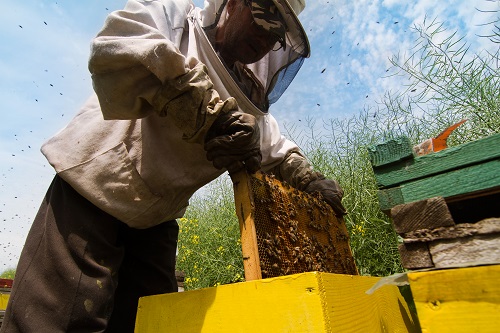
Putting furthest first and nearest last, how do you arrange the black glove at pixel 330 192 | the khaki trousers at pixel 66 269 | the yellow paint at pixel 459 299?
the black glove at pixel 330 192 → the khaki trousers at pixel 66 269 → the yellow paint at pixel 459 299

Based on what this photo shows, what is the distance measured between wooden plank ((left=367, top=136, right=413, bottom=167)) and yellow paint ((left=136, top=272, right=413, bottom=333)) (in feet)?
1.44

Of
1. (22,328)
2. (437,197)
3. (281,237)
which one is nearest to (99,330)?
(22,328)

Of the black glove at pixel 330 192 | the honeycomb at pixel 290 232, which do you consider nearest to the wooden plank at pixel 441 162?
the honeycomb at pixel 290 232

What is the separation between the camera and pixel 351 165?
4.06 m

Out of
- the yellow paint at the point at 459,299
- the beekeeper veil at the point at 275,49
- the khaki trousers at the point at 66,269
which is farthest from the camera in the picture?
the beekeeper veil at the point at 275,49

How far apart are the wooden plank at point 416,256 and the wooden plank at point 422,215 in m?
0.05

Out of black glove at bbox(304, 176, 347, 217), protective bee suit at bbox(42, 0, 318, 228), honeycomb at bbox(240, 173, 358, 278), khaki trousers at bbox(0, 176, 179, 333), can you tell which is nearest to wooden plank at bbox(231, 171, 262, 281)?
honeycomb at bbox(240, 173, 358, 278)

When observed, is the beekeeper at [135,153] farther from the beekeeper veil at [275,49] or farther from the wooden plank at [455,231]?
the wooden plank at [455,231]

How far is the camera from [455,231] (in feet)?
3.02

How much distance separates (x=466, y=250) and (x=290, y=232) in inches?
30.3

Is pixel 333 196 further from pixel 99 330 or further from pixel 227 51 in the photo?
pixel 99 330

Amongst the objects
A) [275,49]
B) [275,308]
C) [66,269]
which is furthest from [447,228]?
[275,49]

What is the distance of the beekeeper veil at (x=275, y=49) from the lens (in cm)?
198

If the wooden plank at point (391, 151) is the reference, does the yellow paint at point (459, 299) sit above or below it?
below
